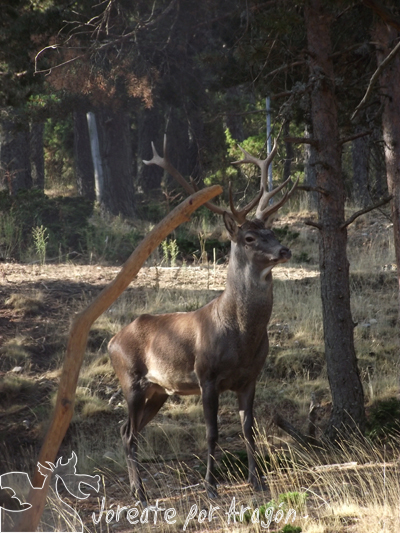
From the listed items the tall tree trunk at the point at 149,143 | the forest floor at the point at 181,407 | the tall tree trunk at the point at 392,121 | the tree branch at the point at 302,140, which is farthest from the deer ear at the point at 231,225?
the tall tree trunk at the point at 149,143

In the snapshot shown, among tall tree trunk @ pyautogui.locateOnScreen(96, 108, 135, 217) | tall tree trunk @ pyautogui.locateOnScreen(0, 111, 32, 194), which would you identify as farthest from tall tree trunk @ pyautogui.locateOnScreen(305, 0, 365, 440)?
tall tree trunk @ pyautogui.locateOnScreen(0, 111, 32, 194)

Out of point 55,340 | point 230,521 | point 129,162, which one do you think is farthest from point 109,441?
point 129,162

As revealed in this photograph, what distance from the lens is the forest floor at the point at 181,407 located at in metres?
6.38

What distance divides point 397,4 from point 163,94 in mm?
13379

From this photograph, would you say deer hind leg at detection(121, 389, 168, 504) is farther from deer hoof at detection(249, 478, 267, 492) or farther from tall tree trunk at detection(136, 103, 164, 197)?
tall tree trunk at detection(136, 103, 164, 197)

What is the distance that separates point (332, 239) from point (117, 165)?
15809mm

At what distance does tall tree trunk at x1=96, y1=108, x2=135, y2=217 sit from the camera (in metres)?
22.1

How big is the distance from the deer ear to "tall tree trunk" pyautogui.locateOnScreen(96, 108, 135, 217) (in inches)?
571

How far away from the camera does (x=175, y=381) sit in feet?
24.7

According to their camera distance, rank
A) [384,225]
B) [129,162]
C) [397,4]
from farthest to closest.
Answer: [129,162] < [384,225] < [397,4]

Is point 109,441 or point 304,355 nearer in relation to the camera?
point 109,441

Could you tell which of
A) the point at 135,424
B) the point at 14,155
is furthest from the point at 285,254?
the point at 14,155

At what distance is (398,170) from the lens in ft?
24.7

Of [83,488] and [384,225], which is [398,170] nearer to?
[83,488]
